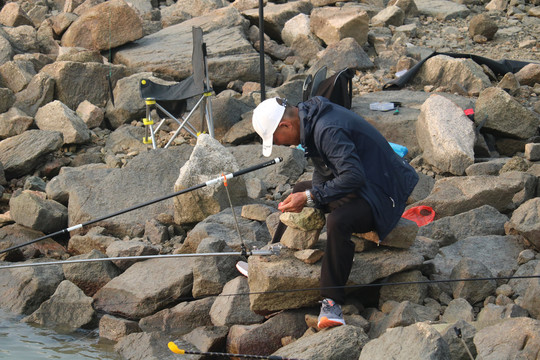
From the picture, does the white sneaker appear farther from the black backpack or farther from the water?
the black backpack

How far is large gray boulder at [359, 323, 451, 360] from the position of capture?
3586mm

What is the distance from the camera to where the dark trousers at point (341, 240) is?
4469mm

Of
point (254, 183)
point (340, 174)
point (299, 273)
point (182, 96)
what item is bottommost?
point (254, 183)

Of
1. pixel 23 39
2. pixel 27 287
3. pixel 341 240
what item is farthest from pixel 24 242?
pixel 23 39

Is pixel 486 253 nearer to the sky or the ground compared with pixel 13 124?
nearer to the sky

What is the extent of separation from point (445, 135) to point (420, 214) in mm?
2156

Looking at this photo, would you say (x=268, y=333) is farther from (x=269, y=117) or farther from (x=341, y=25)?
(x=341, y=25)

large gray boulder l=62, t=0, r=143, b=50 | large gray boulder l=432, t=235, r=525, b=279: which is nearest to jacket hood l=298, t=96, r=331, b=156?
large gray boulder l=432, t=235, r=525, b=279

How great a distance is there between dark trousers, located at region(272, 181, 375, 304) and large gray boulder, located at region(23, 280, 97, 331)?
2386 millimetres

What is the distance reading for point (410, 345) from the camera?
3.68m

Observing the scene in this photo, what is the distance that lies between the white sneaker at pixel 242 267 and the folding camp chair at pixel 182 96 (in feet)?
14.3

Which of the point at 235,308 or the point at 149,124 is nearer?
the point at 235,308

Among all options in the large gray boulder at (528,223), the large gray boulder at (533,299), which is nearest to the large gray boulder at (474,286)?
the large gray boulder at (533,299)

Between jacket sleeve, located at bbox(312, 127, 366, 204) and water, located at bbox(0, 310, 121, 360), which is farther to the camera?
water, located at bbox(0, 310, 121, 360)
